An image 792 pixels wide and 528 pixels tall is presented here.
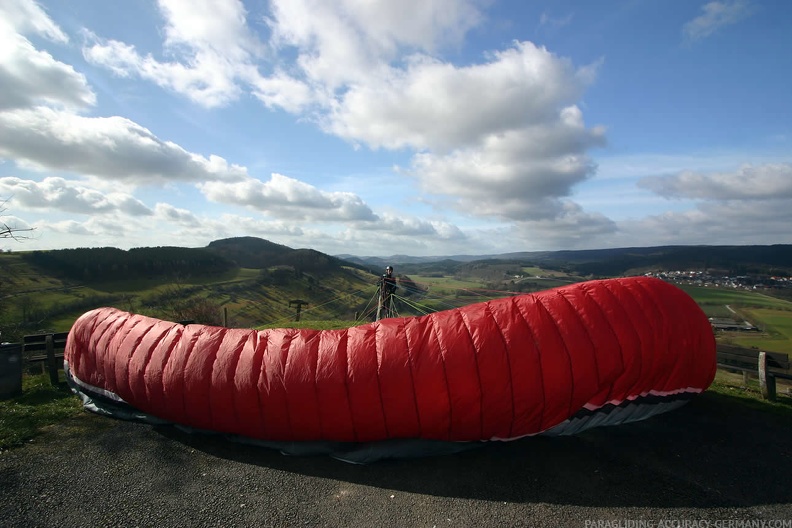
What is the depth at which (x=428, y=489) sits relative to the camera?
15.1 feet

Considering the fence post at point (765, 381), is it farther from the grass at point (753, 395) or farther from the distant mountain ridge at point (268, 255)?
the distant mountain ridge at point (268, 255)

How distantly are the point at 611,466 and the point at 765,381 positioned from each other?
471cm

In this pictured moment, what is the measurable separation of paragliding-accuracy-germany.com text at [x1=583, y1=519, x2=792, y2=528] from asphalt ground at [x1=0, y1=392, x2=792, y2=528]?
1cm

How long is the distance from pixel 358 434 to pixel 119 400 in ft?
14.9

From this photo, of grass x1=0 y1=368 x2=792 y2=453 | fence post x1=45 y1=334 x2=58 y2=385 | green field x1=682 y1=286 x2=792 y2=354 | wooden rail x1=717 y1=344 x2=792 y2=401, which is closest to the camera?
grass x1=0 y1=368 x2=792 y2=453

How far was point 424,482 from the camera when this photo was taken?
187 inches

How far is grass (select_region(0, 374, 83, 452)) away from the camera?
19.0 feet

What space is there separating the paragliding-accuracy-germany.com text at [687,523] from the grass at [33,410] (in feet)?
26.3

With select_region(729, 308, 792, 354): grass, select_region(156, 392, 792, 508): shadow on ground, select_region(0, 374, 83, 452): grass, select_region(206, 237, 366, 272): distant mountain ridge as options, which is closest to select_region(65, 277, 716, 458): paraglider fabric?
select_region(156, 392, 792, 508): shadow on ground

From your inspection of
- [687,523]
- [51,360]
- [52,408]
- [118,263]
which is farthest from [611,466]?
[118,263]

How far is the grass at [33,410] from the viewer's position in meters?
5.80

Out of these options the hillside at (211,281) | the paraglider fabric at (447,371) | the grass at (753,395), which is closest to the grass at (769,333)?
the hillside at (211,281)

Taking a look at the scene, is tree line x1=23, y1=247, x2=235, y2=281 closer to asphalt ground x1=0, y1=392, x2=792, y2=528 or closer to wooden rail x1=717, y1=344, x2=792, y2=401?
asphalt ground x1=0, y1=392, x2=792, y2=528

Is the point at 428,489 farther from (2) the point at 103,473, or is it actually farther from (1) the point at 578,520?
(2) the point at 103,473
